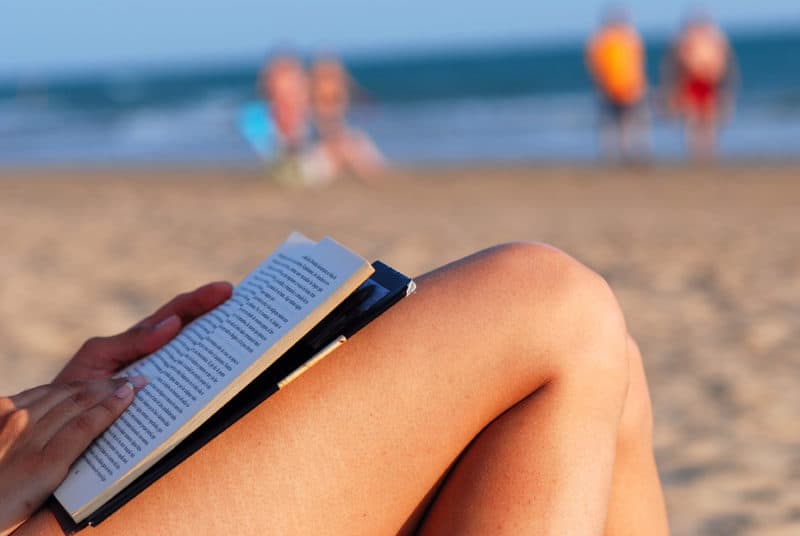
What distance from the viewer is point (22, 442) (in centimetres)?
130

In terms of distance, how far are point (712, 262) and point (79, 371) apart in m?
4.21

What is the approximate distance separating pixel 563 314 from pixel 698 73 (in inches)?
399

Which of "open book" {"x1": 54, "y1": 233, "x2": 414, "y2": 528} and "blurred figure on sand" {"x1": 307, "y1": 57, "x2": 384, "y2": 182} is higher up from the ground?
"open book" {"x1": 54, "y1": 233, "x2": 414, "y2": 528}

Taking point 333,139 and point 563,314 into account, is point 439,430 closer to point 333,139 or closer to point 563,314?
point 563,314

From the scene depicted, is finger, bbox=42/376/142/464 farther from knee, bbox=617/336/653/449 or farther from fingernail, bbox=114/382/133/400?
knee, bbox=617/336/653/449

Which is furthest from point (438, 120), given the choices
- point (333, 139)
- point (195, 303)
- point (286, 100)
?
point (195, 303)

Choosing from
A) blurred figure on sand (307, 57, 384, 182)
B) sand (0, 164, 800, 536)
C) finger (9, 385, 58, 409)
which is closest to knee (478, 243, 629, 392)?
finger (9, 385, 58, 409)

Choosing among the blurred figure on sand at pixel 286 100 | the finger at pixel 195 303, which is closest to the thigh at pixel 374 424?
the finger at pixel 195 303

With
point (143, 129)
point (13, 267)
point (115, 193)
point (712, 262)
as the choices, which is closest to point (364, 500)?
point (712, 262)

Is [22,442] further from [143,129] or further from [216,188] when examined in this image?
[143,129]

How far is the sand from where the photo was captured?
2879 mm

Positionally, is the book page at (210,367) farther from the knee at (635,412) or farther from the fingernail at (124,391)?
the knee at (635,412)

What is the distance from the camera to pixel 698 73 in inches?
431

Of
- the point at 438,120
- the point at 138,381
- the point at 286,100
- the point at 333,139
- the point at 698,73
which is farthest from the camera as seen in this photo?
the point at 438,120
